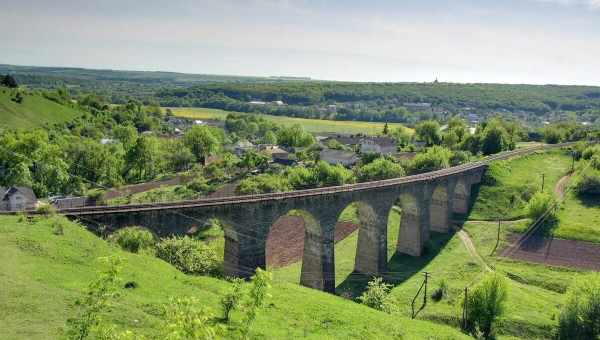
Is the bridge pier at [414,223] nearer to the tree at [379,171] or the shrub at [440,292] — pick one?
the shrub at [440,292]

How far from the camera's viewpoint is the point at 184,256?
39.6 m

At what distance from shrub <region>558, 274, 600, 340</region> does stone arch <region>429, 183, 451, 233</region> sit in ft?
110

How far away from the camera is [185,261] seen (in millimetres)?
39375

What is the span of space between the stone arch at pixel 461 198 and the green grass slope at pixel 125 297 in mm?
49471

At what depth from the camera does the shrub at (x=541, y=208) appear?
7888 cm

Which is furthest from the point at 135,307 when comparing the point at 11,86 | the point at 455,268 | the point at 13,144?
the point at 11,86

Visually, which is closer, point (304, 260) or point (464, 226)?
point (304, 260)

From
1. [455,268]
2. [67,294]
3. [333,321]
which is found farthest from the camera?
[455,268]

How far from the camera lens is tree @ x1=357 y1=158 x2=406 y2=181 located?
92.9 meters

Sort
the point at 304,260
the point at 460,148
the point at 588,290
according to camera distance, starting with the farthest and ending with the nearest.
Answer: the point at 460,148, the point at 304,260, the point at 588,290

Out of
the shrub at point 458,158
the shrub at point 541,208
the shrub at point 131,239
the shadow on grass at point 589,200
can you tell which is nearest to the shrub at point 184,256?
the shrub at point 131,239

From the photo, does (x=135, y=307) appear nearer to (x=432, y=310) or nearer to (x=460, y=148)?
(x=432, y=310)

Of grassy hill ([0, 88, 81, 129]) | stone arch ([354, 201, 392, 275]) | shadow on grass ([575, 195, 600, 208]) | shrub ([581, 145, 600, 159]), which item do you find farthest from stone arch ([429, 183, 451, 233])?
grassy hill ([0, 88, 81, 129])

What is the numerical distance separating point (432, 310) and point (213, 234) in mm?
35643
